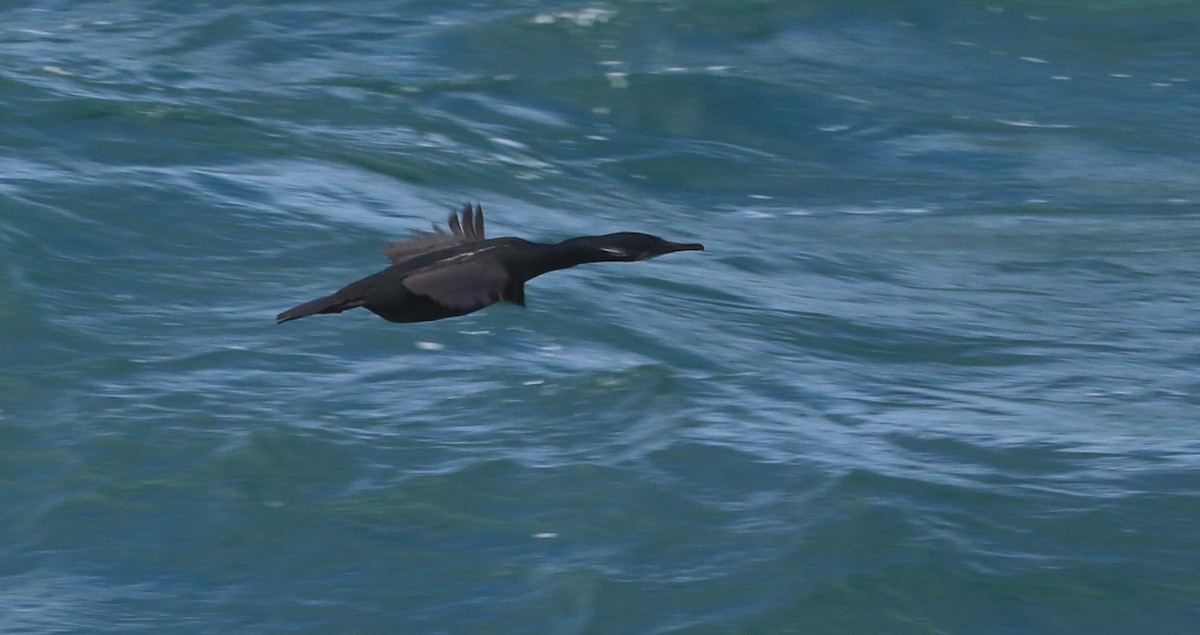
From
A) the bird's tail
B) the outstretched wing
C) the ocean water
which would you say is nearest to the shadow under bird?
the bird's tail

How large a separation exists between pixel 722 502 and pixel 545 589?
0.95 metres

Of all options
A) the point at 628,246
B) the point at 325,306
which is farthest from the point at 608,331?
the point at 325,306

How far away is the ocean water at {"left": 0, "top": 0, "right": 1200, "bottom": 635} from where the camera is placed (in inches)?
243

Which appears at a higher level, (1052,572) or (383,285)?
(383,285)

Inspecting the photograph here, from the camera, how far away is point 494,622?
5863 millimetres

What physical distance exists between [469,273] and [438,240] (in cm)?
117

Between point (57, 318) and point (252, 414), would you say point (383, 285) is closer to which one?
point (252, 414)

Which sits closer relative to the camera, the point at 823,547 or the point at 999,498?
the point at 823,547

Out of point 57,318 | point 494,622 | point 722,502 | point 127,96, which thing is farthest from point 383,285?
point 127,96

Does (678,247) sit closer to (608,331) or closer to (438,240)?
(438,240)

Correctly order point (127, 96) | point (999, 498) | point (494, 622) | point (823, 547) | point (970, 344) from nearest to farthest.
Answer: point (494, 622) → point (823, 547) → point (999, 498) → point (970, 344) → point (127, 96)

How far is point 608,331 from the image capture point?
28.9 feet

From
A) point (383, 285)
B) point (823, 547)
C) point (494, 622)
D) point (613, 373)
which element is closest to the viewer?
point (383, 285)

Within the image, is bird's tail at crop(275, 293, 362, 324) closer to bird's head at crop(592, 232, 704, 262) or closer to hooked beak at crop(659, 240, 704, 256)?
bird's head at crop(592, 232, 704, 262)
